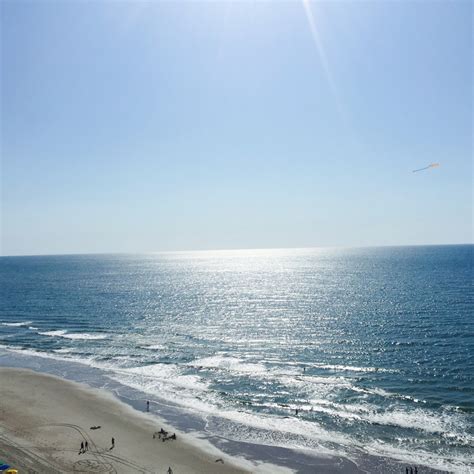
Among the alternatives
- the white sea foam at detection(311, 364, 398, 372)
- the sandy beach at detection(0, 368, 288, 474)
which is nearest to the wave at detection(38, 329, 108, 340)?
the sandy beach at detection(0, 368, 288, 474)

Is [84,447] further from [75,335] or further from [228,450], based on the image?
[75,335]

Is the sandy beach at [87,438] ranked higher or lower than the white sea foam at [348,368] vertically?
lower

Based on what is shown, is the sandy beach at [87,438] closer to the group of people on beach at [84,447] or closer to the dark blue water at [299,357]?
the group of people on beach at [84,447]

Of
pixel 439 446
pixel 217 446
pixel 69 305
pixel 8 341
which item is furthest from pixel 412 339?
pixel 69 305

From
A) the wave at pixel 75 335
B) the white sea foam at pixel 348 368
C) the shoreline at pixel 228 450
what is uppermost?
the white sea foam at pixel 348 368

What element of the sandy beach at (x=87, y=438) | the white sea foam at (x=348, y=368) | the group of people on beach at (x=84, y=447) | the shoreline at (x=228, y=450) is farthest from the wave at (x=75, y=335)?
the white sea foam at (x=348, y=368)

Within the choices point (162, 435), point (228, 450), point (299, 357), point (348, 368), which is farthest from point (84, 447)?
point (348, 368)
